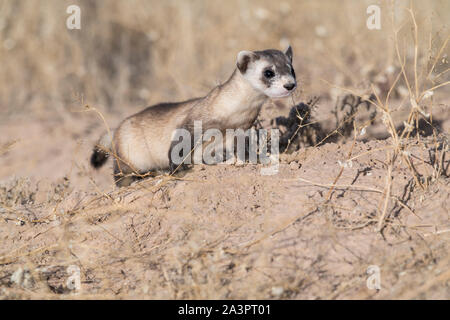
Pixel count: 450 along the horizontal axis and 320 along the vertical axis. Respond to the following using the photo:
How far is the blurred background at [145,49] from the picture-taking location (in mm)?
7281

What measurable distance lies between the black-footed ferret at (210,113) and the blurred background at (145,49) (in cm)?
207

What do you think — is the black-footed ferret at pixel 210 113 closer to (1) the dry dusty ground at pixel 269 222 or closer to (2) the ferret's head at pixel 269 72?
(2) the ferret's head at pixel 269 72

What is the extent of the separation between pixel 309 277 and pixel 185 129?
1.98 meters

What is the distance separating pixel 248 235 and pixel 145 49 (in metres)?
6.69

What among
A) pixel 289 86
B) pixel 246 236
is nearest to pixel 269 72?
pixel 289 86

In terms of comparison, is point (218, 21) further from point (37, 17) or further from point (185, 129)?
point (185, 129)

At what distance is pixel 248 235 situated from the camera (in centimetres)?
299

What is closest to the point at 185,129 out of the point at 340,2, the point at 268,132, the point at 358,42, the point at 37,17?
the point at 268,132

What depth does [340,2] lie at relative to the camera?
8.96 m

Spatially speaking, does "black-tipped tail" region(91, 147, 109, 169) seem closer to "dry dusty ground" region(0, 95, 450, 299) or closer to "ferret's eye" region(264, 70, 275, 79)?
"dry dusty ground" region(0, 95, 450, 299)

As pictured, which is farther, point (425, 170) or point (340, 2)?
point (340, 2)

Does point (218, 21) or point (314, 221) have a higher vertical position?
point (218, 21)

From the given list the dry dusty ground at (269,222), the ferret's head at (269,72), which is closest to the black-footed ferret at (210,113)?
the ferret's head at (269,72)

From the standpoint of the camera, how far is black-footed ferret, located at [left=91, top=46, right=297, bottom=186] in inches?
156
